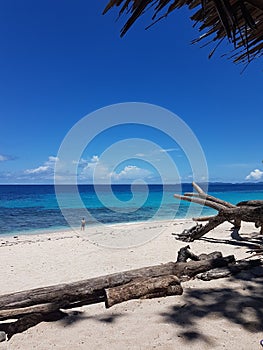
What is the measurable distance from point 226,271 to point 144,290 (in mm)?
1587

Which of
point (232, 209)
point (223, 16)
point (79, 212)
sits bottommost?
point (79, 212)

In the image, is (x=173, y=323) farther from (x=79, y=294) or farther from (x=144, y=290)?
(x=79, y=294)

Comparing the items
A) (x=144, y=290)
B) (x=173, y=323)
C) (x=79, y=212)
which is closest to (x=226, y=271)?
(x=144, y=290)

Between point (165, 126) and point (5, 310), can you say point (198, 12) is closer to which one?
point (5, 310)

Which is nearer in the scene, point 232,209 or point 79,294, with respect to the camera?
point 79,294

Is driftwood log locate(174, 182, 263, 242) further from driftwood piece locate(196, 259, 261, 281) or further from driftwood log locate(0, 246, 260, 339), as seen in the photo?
driftwood log locate(0, 246, 260, 339)

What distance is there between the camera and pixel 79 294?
350 cm

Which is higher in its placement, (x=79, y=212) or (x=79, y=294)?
(x=79, y=294)

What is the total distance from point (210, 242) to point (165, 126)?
4364 millimetres

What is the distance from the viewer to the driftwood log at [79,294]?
311 cm

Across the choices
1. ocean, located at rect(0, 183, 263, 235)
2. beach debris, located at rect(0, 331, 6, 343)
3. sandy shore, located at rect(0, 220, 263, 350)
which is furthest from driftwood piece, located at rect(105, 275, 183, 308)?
ocean, located at rect(0, 183, 263, 235)

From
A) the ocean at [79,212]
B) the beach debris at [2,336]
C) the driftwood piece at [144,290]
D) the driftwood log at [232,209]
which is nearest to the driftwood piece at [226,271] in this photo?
the driftwood piece at [144,290]

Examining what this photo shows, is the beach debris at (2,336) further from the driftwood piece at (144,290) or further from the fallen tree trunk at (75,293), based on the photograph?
the driftwood piece at (144,290)

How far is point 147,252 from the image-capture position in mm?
8430
